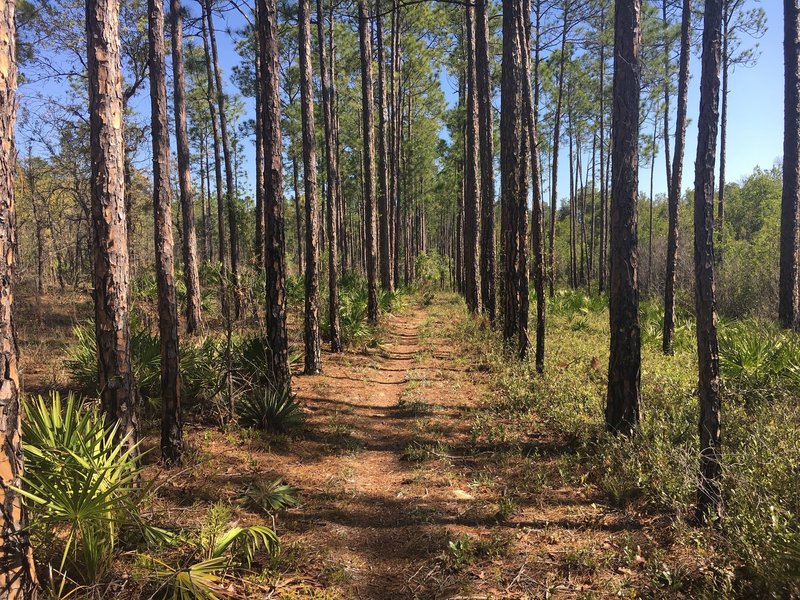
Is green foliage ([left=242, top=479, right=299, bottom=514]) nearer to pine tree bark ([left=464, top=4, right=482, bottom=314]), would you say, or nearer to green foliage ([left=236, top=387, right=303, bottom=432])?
green foliage ([left=236, top=387, right=303, bottom=432])

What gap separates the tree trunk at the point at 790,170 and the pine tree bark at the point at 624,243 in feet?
27.4

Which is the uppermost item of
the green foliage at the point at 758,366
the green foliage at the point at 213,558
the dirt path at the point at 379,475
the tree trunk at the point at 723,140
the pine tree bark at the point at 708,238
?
the tree trunk at the point at 723,140

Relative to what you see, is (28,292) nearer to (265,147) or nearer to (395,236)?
(395,236)

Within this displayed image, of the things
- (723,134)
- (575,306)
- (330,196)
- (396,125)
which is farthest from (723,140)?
(330,196)

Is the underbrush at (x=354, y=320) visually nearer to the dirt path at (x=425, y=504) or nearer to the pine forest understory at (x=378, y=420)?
the pine forest understory at (x=378, y=420)

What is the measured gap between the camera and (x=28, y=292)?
2236cm

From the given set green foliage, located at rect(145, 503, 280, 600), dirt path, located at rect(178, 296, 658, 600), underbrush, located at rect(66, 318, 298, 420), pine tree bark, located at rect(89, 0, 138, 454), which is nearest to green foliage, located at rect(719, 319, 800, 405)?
dirt path, located at rect(178, 296, 658, 600)

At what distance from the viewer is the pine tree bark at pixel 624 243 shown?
5.62 m

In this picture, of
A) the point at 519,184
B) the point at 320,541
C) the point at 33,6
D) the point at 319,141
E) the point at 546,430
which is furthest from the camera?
the point at 319,141

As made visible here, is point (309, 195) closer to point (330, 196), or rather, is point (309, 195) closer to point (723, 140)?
point (330, 196)

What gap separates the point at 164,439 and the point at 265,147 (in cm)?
443

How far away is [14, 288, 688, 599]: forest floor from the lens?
3.54 metres

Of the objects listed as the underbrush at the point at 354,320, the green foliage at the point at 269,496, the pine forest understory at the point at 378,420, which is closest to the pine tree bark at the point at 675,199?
the pine forest understory at the point at 378,420

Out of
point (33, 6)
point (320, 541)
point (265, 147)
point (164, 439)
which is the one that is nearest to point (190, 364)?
point (164, 439)
